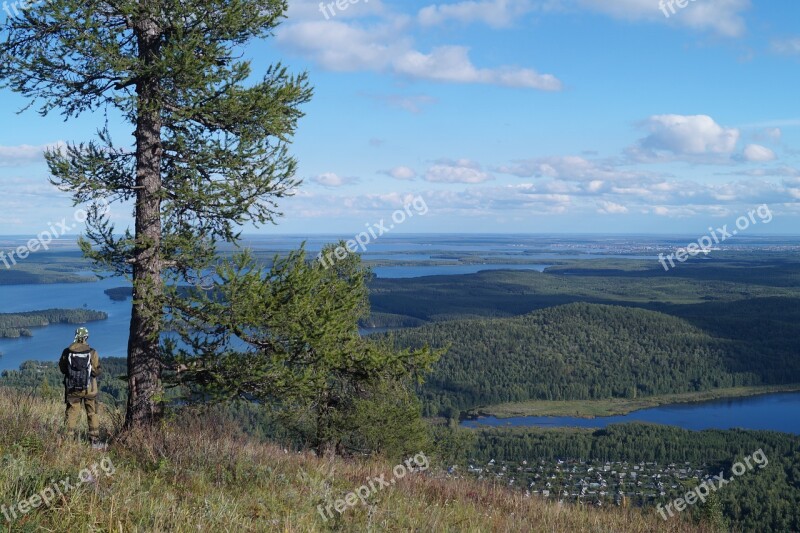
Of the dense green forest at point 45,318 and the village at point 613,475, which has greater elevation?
the dense green forest at point 45,318

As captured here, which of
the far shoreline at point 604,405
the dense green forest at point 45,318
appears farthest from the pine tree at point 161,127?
the dense green forest at point 45,318

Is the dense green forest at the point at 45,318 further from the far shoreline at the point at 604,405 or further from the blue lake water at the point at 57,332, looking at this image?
the far shoreline at the point at 604,405

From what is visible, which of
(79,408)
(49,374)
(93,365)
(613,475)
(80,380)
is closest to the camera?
(79,408)

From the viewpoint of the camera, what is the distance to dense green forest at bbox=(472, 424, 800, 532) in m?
77.4

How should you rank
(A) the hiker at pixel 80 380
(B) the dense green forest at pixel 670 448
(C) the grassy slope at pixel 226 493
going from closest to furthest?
(C) the grassy slope at pixel 226 493, (A) the hiker at pixel 80 380, (B) the dense green forest at pixel 670 448

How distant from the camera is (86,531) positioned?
534cm

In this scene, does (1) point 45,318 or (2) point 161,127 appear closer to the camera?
(2) point 161,127

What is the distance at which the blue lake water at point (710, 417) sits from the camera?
116m

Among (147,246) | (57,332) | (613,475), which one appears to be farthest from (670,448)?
(57,332)

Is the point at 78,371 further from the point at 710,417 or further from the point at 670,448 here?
the point at 710,417

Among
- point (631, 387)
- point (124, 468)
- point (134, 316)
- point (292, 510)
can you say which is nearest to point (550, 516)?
point (292, 510)

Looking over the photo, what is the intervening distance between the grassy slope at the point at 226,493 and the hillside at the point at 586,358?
4631 inches

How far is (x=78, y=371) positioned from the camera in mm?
10727

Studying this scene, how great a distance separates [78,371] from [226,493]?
5.21m
